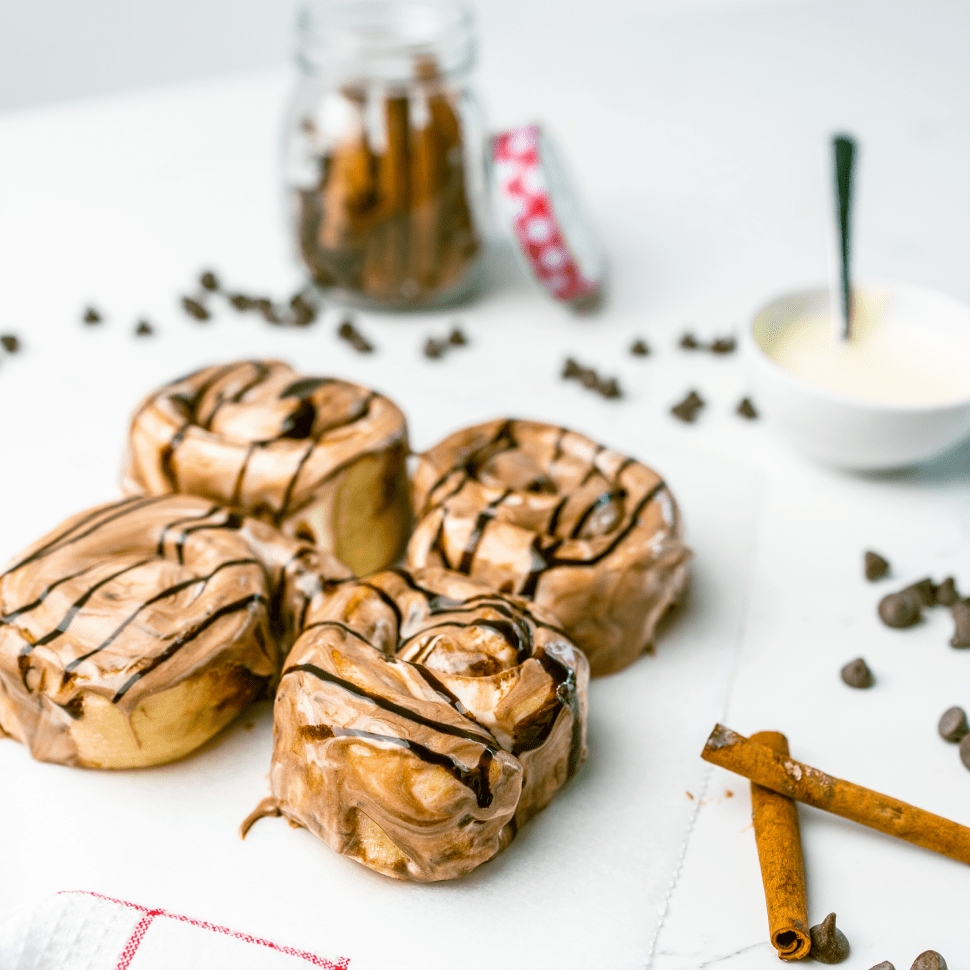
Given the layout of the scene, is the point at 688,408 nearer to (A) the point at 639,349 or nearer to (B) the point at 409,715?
(A) the point at 639,349

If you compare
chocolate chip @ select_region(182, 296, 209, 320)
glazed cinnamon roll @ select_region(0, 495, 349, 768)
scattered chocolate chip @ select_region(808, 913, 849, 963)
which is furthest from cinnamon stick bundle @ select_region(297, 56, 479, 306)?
scattered chocolate chip @ select_region(808, 913, 849, 963)

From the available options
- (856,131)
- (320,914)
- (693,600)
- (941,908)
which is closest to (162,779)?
(320,914)

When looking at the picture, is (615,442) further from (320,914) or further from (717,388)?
(320,914)

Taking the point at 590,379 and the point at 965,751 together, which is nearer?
the point at 965,751

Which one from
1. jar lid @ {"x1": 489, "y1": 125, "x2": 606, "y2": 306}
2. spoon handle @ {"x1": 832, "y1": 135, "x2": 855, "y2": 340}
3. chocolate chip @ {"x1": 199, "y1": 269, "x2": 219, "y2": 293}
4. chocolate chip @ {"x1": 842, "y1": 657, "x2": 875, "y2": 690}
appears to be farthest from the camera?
chocolate chip @ {"x1": 199, "y1": 269, "x2": 219, "y2": 293}

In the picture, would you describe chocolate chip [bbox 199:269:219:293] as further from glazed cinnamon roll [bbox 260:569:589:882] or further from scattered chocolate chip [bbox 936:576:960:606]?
scattered chocolate chip [bbox 936:576:960:606]

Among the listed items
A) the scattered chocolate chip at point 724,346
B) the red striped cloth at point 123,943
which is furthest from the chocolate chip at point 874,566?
the red striped cloth at point 123,943

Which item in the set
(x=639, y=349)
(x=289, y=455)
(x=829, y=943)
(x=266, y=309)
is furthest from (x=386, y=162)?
(x=829, y=943)

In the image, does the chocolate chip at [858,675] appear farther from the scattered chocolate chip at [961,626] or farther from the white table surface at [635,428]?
the scattered chocolate chip at [961,626]
